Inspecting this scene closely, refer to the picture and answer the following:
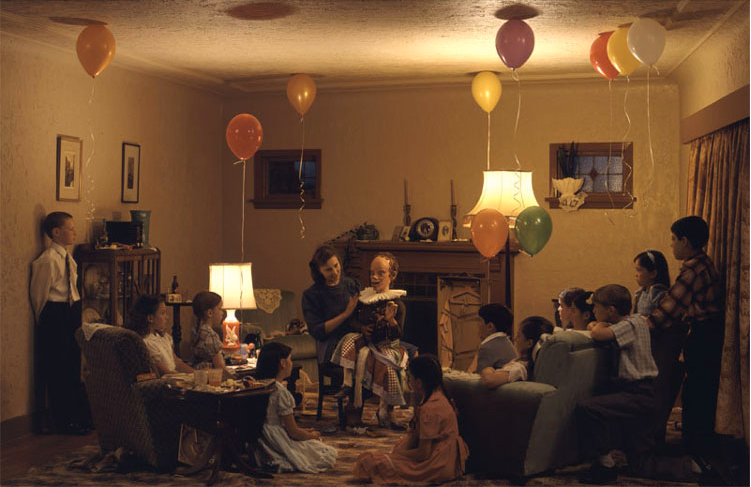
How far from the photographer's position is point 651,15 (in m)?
4.92

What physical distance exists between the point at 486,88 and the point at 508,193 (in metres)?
1.25

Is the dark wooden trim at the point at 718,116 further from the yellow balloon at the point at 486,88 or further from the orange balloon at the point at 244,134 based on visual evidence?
the orange balloon at the point at 244,134

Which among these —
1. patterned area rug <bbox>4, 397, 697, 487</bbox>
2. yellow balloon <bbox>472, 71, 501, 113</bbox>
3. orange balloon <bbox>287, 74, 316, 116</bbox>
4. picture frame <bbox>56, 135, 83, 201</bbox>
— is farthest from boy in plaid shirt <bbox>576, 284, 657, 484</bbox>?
picture frame <bbox>56, 135, 83, 201</bbox>

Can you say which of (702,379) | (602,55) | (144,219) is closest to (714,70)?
(602,55)

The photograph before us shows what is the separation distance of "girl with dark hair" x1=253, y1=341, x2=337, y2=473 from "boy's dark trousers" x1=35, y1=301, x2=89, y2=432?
66.4 inches

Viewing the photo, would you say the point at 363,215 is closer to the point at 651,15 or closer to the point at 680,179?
the point at 680,179

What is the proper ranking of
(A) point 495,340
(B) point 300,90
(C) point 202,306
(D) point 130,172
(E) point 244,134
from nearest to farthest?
(A) point 495,340 < (C) point 202,306 < (E) point 244,134 < (B) point 300,90 < (D) point 130,172

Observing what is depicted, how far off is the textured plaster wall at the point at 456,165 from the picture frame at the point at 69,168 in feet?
7.88

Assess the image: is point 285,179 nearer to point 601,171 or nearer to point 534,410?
point 601,171

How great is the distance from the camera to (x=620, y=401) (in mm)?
4312

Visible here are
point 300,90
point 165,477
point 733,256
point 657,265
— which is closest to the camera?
point 165,477

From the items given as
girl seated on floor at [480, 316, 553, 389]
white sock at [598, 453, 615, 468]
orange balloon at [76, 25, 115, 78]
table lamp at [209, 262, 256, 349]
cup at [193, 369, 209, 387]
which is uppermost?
orange balloon at [76, 25, 115, 78]

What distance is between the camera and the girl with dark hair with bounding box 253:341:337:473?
4.45 meters

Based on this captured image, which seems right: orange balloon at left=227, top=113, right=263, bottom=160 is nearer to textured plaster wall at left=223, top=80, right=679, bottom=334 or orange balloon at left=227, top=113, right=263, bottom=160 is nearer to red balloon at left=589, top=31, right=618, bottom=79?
textured plaster wall at left=223, top=80, right=679, bottom=334
